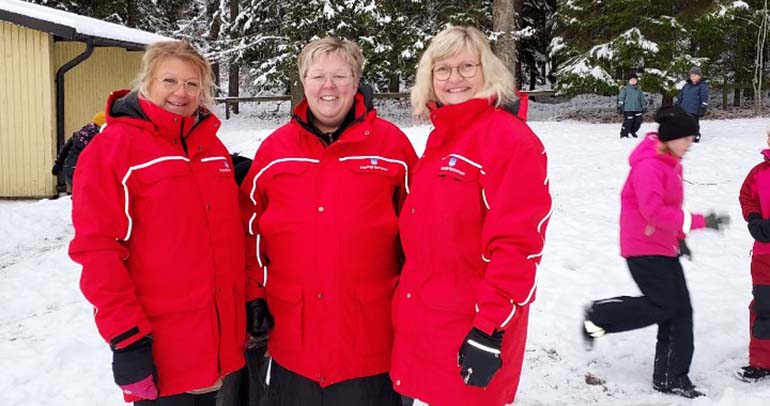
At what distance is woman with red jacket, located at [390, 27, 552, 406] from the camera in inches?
91.9

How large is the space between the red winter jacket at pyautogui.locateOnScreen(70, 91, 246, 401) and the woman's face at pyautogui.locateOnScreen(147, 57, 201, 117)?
91mm

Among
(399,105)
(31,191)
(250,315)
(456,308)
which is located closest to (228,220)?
(250,315)

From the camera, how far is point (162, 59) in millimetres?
2740

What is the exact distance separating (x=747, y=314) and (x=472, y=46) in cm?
427

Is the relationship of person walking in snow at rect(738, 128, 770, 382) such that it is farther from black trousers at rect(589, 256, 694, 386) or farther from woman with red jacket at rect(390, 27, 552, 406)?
woman with red jacket at rect(390, 27, 552, 406)

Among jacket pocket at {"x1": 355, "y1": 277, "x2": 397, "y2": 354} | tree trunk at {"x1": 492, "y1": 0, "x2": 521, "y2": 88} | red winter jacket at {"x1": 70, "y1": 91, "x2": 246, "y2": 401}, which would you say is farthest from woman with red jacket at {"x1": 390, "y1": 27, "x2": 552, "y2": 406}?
tree trunk at {"x1": 492, "y1": 0, "x2": 521, "y2": 88}

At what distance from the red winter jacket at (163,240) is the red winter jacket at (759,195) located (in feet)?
12.2

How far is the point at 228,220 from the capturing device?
279cm

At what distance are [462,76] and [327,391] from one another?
1.53 m

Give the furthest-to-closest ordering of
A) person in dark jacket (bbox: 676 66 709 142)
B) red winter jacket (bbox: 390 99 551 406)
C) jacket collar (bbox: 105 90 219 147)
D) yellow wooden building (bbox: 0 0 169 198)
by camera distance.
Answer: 1. person in dark jacket (bbox: 676 66 709 142)
2. yellow wooden building (bbox: 0 0 169 198)
3. jacket collar (bbox: 105 90 219 147)
4. red winter jacket (bbox: 390 99 551 406)

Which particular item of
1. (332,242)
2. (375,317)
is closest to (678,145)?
(375,317)

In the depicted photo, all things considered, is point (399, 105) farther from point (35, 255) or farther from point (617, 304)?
point (617, 304)

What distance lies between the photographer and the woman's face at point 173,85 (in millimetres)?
2729

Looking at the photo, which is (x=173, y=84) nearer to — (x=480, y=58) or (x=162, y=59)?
(x=162, y=59)
